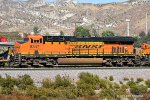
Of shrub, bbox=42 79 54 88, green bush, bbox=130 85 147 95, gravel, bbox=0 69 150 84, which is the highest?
gravel, bbox=0 69 150 84

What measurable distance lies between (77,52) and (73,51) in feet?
1.19

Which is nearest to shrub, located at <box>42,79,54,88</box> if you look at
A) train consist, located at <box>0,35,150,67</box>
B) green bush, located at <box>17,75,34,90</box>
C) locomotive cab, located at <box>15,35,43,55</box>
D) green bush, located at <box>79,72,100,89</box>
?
green bush, located at <box>17,75,34,90</box>

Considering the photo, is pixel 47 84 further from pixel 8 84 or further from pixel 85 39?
pixel 85 39

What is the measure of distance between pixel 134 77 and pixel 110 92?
22.4 ft

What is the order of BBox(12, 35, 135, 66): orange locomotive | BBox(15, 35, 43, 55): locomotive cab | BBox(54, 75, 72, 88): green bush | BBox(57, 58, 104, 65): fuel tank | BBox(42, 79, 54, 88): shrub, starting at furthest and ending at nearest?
BBox(15, 35, 43, 55): locomotive cab
BBox(12, 35, 135, 66): orange locomotive
BBox(57, 58, 104, 65): fuel tank
BBox(54, 75, 72, 88): green bush
BBox(42, 79, 54, 88): shrub

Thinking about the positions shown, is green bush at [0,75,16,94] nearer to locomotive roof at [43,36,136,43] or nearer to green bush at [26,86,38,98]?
green bush at [26,86,38,98]

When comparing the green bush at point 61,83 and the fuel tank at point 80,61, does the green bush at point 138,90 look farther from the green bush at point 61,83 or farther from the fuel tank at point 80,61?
the fuel tank at point 80,61

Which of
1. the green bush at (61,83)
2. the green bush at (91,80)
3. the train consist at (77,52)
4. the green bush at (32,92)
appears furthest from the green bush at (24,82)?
the train consist at (77,52)

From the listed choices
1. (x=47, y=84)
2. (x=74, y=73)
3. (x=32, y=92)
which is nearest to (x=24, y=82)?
(x=47, y=84)

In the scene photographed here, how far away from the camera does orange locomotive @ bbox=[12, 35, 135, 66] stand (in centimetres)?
3216

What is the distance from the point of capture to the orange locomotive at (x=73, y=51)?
1266 inches

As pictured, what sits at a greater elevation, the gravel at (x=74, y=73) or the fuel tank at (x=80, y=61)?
the fuel tank at (x=80, y=61)

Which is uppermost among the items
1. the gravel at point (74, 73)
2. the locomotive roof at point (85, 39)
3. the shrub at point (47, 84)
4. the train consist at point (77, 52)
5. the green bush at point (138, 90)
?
the locomotive roof at point (85, 39)

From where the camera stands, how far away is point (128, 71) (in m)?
25.7
